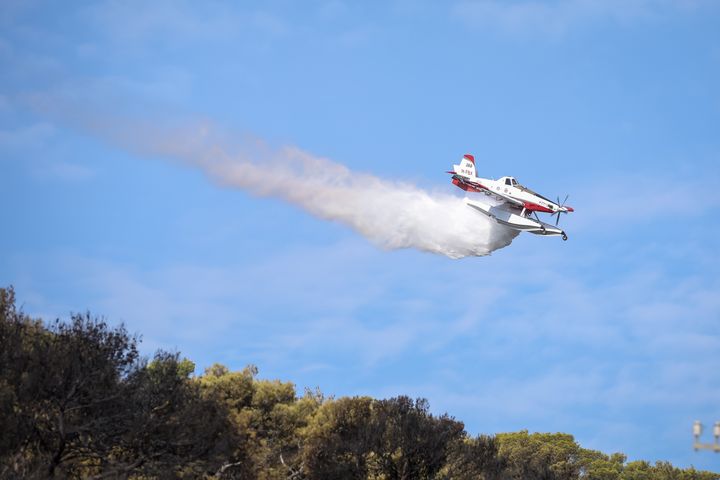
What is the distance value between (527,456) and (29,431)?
11293 centimetres

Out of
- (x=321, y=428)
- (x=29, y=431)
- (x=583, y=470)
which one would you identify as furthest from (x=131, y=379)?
(x=583, y=470)

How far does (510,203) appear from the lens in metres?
93.7

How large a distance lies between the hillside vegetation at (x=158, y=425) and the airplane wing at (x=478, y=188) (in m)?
20.9

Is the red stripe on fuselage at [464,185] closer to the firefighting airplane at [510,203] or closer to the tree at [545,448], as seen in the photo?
the firefighting airplane at [510,203]

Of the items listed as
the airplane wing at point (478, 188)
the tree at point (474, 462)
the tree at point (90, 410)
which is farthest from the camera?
the airplane wing at point (478, 188)

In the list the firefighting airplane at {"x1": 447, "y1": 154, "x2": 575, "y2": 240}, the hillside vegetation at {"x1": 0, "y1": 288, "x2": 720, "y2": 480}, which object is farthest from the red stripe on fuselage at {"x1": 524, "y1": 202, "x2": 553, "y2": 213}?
the hillside vegetation at {"x1": 0, "y1": 288, "x2": 720, "y2": 480}

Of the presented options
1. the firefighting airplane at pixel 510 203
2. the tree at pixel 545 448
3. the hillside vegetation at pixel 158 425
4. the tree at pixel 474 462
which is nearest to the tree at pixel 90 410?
the hillside vegetation at pixel 158 425

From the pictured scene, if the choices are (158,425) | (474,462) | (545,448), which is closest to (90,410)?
(158,425)

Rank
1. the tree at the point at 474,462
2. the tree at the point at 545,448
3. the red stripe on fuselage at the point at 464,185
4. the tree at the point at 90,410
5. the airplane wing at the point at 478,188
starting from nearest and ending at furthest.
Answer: the tree at the point at 90,410 → the tree at the point at 474,462 → the airplane wing at the point at 478,188 → the red stripe on fuselage at the point at 464,185 → the tree at the point at 545,448

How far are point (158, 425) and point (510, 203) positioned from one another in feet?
147

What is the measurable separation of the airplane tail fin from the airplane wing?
0.43m

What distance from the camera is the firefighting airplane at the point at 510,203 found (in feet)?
299

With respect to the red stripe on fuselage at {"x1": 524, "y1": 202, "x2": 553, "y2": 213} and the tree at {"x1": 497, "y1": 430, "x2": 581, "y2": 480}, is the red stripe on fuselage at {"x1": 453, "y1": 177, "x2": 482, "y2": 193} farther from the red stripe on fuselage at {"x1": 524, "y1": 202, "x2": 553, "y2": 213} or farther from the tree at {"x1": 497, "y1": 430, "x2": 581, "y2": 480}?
the tree at {"x1": 497, "y1": 430, "x2": 581, "y2": 480}

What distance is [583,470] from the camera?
547 feet
